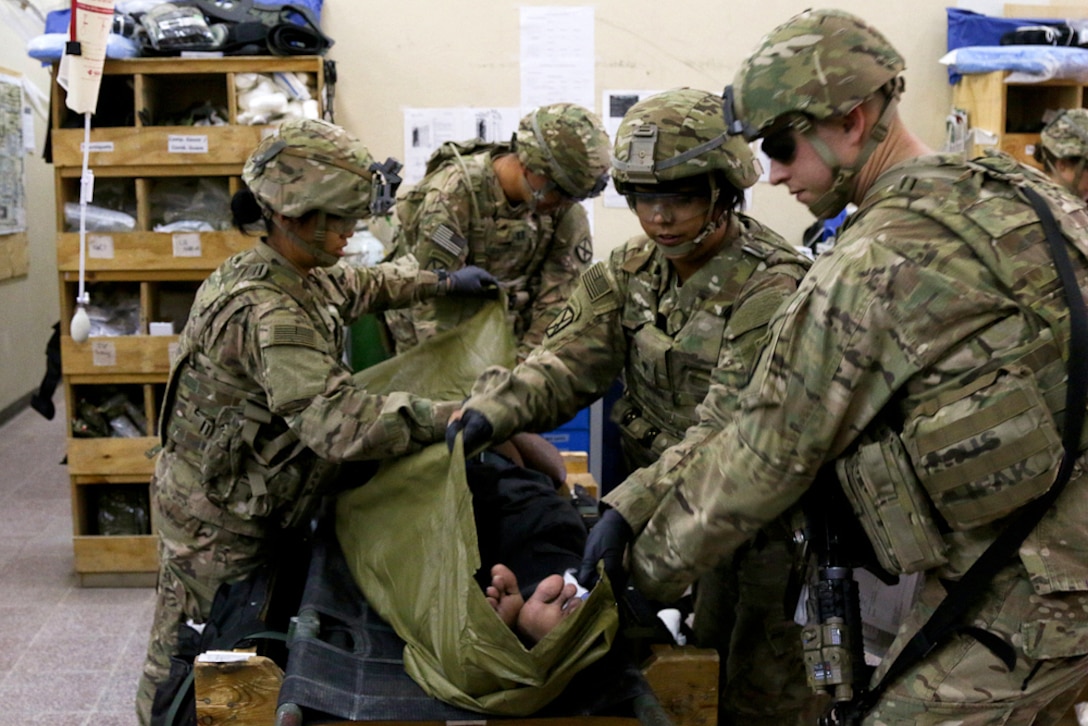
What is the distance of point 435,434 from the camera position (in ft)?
7.80

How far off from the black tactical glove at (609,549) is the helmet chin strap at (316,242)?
3.26 ft

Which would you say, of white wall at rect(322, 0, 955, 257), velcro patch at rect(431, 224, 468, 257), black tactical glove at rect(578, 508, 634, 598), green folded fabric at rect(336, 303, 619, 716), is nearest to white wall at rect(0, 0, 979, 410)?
white wall at rect(322, 0, 955, 257)

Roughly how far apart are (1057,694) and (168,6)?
373cm

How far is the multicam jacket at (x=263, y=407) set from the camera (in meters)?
2.28

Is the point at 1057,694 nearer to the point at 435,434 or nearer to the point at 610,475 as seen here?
the point at 435,434

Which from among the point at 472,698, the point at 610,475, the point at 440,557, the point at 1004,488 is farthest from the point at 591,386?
the point at 610,475

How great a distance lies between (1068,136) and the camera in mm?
3684

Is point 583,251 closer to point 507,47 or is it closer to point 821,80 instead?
point 507,47

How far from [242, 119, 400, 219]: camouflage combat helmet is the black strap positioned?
1427 mm

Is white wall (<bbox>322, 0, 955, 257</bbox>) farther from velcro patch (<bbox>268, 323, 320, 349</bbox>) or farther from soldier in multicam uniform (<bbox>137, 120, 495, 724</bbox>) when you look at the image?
velcro patch (<bbox>268, 323, 320, 349</bbox>)

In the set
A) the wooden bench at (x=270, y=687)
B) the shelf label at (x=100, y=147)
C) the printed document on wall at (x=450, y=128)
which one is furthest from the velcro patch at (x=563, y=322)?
the printed document on wall at (x=450, y=128)

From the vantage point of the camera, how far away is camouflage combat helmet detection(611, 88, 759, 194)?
2049 millimetres

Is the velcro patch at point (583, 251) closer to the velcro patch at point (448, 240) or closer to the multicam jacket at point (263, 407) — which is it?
the velcro patch at point (448, 240)

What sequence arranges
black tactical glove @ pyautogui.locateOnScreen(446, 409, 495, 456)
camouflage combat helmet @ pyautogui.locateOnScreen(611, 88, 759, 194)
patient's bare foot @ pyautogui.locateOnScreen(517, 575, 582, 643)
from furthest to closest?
1. black tactical glove @ pyautogui.locateOnScreen(446, 409, 495, 456)
2. camouflage combat helmet @ pyautogui.locateOnScreen(611, 88, 759, 194)
3. patient's bare foot @ pyautogui.locateOnScreen(517, 575, 582, 643)
